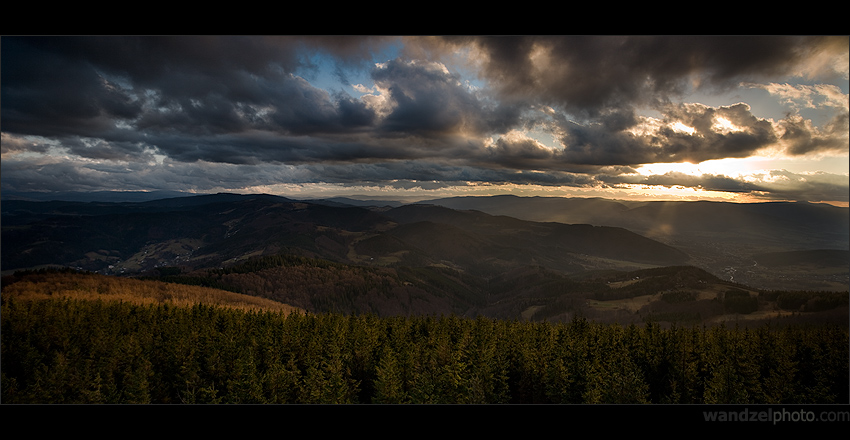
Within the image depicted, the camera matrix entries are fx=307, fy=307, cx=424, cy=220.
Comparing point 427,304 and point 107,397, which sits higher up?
point 107,397

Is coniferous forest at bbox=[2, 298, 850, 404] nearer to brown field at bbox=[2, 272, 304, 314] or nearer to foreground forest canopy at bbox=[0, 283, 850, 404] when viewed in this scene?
foreground forest canopy at bbox=[0, 283, 850, 404]

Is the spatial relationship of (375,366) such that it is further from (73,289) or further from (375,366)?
(73,289)

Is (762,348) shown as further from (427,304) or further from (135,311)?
(427,304)

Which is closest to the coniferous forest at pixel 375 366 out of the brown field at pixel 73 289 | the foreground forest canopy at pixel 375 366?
the foreground forest canopy at pixel 375 366

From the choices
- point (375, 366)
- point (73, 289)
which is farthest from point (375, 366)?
point (73, 289)

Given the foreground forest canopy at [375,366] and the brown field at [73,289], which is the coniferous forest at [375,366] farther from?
the brown field at [73,289]
